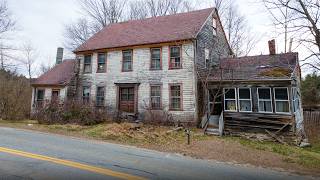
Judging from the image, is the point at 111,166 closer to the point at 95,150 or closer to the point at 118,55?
the point at 95,150

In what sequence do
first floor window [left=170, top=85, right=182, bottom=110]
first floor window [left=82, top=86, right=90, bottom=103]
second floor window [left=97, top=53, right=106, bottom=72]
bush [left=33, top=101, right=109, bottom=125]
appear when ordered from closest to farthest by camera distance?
bush [left=33, top=101, right=109, bottom=125], first floor window [left=170, top=85, right=182, bottom=110], second floor window [left=97, top=53, right=106, bottom=72], first floor window [left=82, top=86, right=90, bottom=103]

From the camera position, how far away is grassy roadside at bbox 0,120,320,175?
10055 millimetres

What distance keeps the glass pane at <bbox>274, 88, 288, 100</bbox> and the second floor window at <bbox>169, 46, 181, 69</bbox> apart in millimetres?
6756

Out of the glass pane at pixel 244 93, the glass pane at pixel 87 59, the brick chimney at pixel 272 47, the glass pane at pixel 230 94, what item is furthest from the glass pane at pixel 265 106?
the glass pane at pixel 87 59

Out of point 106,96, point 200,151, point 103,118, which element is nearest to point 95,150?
point 200,151

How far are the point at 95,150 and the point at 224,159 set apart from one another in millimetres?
4743

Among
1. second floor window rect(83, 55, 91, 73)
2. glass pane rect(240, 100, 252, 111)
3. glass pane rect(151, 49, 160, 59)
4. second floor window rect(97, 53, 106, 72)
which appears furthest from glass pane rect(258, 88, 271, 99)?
second floor window rect(83, 55, 91, 73)

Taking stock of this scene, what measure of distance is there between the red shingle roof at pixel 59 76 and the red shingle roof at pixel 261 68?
13051 millimetres

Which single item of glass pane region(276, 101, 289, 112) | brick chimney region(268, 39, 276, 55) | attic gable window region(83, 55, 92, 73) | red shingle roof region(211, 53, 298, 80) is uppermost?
brick chimney region(268, 39, 276, 55)

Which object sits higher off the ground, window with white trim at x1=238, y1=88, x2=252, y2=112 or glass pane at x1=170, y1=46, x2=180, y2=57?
glass pane at x1=170, y1=46, x2=180, y2=57

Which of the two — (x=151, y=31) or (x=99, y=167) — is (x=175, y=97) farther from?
(x=99, y=167)

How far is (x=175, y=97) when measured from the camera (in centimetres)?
1952

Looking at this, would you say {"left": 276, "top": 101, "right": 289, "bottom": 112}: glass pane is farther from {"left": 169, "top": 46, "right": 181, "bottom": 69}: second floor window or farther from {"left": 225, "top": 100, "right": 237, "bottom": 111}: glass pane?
{"left": 169, "top": 46, "right": 181, "bottom": 69}: second floor window

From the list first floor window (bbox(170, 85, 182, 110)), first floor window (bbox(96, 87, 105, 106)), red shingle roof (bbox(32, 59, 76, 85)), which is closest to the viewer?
first floor window (bbox(170, 85, 182, 110))
